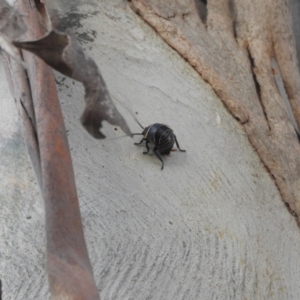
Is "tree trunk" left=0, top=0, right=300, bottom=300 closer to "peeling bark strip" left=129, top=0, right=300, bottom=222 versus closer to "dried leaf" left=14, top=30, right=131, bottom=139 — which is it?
"peeling bark strip" left=129, top=0, right=300, bottom=222

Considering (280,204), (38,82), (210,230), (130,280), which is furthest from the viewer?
(280,204)

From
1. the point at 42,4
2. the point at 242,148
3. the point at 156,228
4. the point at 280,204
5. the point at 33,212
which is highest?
the point at 42,4

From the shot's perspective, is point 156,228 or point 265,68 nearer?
point 156,228

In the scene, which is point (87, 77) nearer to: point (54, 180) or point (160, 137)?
point (54, 180)

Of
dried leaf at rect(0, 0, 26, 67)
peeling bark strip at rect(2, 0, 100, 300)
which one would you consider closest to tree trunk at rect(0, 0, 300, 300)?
peeling bark strip at rect(2, 0, 100, 300)

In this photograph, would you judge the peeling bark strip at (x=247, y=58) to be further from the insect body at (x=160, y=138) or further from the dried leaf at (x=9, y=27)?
the dried leaf at (x=9, y=27)

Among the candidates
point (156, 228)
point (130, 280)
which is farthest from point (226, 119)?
point (130, 280)

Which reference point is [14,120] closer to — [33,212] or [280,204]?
[33,212]

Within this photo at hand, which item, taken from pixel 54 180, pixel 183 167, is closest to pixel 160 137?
pixel 183 167
